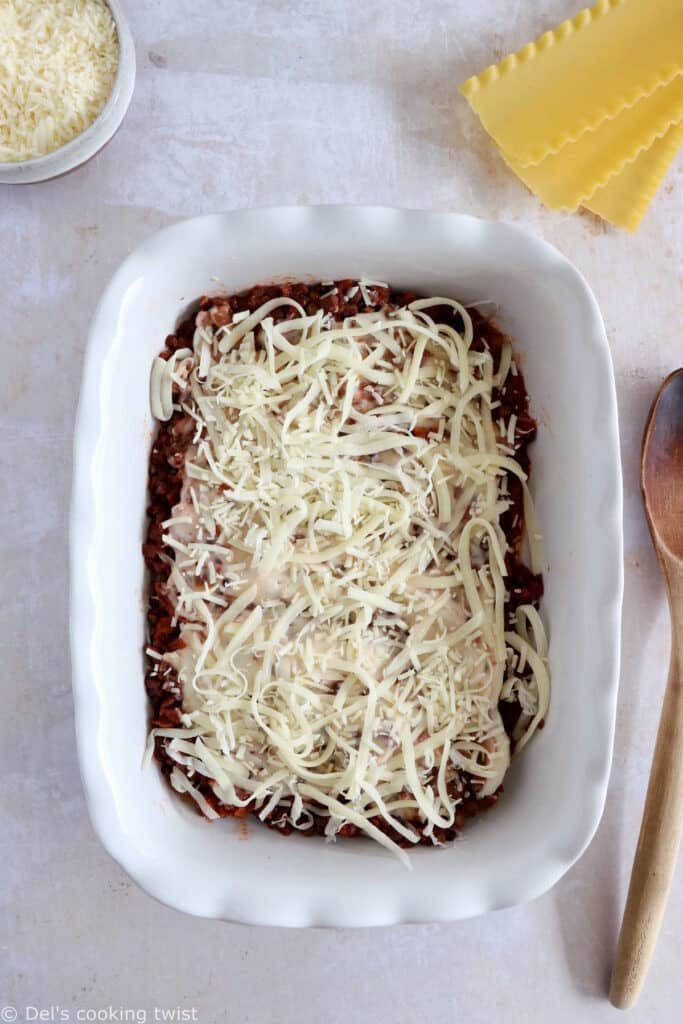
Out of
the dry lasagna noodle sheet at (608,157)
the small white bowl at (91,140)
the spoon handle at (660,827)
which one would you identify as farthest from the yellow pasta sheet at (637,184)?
the small white bowl at (91,140)

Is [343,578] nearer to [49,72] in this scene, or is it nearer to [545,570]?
[545,570]

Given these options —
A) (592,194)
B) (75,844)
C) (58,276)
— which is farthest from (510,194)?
(75,844)

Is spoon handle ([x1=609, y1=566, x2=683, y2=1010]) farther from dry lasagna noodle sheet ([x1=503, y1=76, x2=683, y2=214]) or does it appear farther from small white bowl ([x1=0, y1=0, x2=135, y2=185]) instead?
small white bowl ([x1=0, y1=0, x2=135, y2=185])

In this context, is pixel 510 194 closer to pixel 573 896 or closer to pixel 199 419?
pixel 199 419

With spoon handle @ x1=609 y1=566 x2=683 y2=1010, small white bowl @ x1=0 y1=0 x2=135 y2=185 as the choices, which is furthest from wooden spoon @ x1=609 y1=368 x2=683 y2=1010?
small white bowl @ x1=0 y1=0 x2=135 y2=185

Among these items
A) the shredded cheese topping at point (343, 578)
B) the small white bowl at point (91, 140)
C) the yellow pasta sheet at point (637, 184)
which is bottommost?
the shredded cheese topping at point (343, 578)

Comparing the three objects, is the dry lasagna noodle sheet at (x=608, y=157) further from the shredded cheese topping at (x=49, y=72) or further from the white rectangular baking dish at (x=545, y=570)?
the shredded cheese topping at (x=49, y=72)
